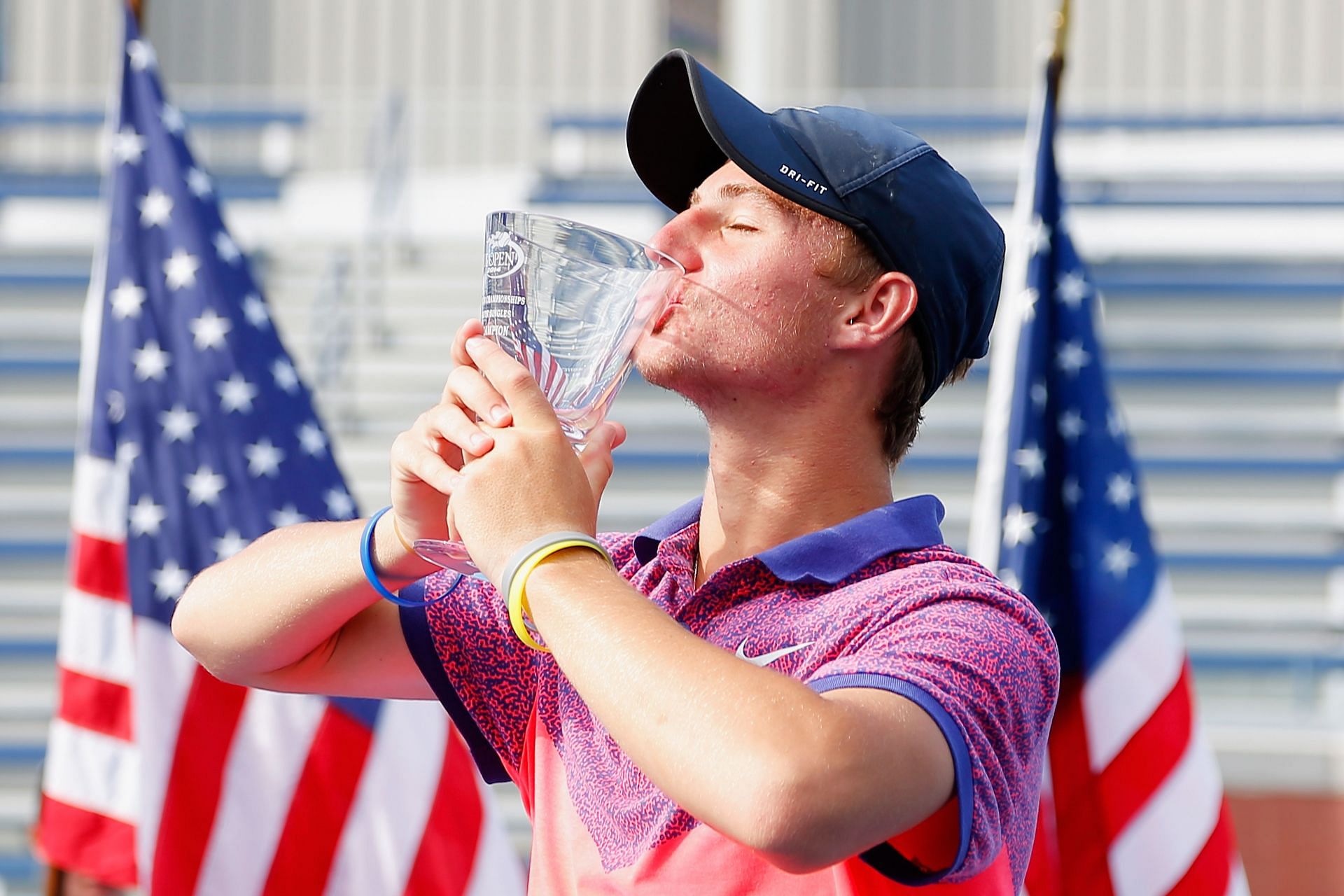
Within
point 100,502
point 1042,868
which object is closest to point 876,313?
point 1042,868

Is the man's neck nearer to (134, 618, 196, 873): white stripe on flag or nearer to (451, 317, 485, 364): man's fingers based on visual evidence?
(451, 317, 485, 364): man's fingers

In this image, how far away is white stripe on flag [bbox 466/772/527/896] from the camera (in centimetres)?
247

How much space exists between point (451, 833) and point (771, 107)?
5.63 metres

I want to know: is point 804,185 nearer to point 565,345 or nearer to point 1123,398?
point 565,345

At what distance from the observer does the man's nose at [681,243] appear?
44.2 inches

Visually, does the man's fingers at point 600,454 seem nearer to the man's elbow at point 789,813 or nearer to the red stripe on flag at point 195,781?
the man's elbow at point 789,813

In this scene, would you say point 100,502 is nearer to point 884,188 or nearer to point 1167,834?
point 1167,834

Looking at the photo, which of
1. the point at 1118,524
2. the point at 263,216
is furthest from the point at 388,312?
the point at 1118,524

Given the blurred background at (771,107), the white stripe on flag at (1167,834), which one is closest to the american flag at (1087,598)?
the white stripe on flag at (1167,834)

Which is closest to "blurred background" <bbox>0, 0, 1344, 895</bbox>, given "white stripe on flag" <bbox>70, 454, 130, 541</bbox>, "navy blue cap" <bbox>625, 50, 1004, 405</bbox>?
"white stripe on flag" <bbox>70, 454, 130, 541</bbox>

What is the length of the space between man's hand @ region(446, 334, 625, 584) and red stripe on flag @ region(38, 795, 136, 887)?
6.18ft

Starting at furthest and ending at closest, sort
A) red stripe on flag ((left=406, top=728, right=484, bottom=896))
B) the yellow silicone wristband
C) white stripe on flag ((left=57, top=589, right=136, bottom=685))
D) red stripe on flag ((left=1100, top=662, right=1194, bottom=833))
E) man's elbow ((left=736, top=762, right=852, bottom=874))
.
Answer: white stripe on flag ((left=57, top=589, right=136, bottom=685)), red stripe on flag ((left=406, top=728, right=484, bottom=896)), red stripe on flag ((left=1100, top=662, right=1194, bottom=833)), the yellow silicone wristband, man's elbow ((left=736, top=762, right=852, bottom=874))

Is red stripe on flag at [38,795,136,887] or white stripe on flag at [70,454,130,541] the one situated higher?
white stripe on flag at [70,454,130,541]

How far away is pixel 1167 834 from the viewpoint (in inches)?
91.4
